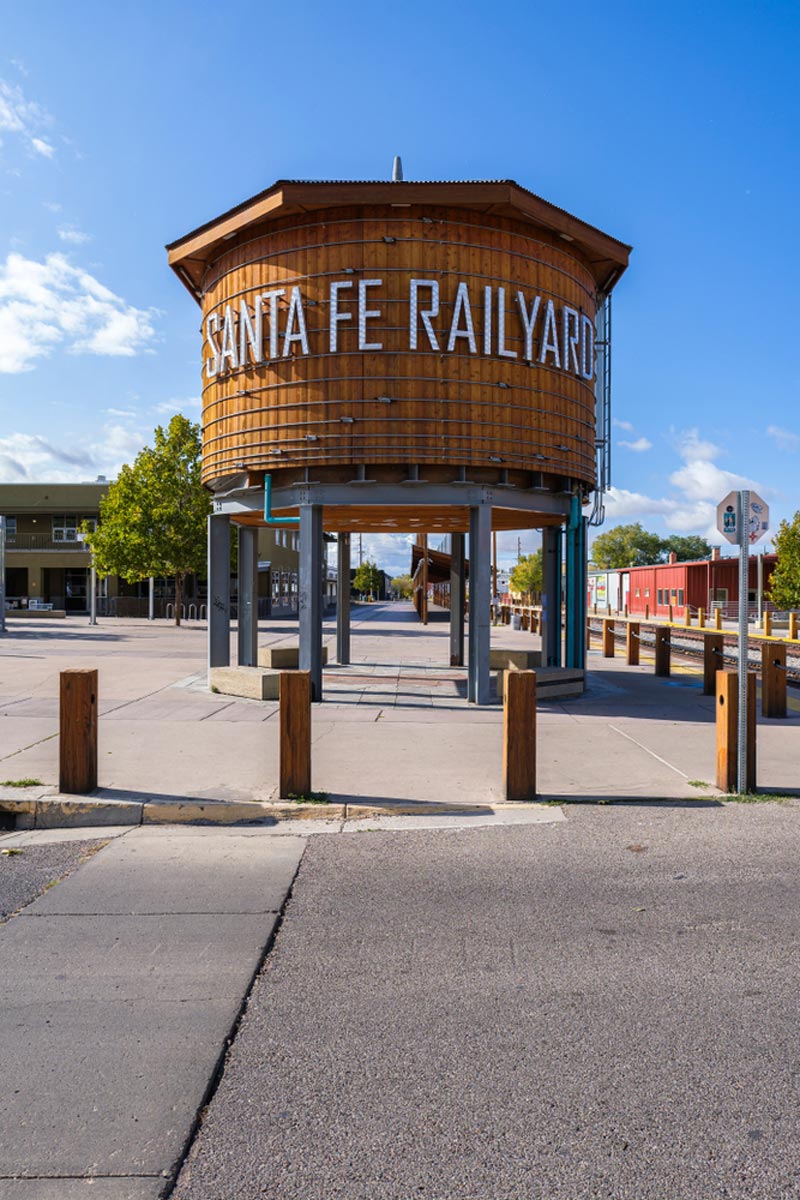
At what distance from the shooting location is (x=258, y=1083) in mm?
3154

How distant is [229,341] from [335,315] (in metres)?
2.40

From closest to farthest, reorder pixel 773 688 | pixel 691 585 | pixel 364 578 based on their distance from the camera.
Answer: pixel 773 688, pixel 691 585, pixel 364 578

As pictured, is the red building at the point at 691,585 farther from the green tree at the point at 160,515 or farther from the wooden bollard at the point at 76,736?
the wooden bollard at the point at 76,736

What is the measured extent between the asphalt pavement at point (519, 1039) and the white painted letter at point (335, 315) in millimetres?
9436

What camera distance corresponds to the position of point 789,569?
4684 centimetres

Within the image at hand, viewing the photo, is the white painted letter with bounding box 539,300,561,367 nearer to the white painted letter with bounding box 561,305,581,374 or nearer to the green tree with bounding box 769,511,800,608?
the white painted letter with bounding box 561,305,581,374

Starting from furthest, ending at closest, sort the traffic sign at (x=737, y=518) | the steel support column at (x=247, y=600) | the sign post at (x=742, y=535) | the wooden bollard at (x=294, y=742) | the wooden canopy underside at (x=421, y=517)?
the steel support column at (x=247, y=600) → the wooden canopy underside at (x=421, y=517) → the traffic sign at (x=737, y=518) → the sign post at (x=742, y=535) → the wooden bollard at (x=294, y=742)

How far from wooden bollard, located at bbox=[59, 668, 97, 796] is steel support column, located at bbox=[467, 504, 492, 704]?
7.08 meters

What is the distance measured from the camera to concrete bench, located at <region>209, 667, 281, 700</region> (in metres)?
13.8

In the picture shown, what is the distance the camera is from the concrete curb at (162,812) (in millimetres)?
6840

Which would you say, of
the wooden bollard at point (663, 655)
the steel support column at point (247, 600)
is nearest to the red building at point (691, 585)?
the wooden bollard at point (663, 655)

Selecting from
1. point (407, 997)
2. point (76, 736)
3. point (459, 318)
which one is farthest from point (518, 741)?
point (459, 318)

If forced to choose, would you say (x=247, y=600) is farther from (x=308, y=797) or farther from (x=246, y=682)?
(x=308, y=797)

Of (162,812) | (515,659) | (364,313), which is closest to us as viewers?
(162,812)
